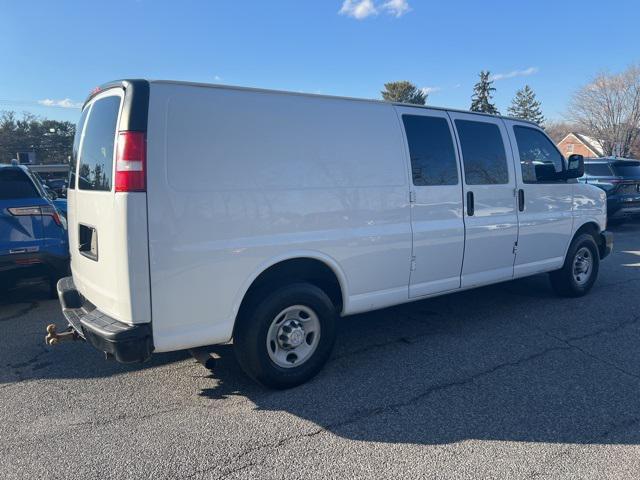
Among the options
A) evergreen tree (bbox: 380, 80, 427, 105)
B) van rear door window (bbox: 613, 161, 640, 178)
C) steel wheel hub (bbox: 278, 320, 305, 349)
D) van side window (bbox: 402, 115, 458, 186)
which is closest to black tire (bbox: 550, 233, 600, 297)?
van side window (bbox: 402, 115, 458, 186)

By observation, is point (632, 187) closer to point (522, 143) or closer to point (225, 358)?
point (522, 143)

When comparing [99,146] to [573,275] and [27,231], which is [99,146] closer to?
[27,231]

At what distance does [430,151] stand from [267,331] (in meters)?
2.30

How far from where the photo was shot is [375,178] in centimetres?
396

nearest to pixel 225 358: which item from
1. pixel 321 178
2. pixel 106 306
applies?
pixel 106 306

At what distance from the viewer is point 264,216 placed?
3.36 meters

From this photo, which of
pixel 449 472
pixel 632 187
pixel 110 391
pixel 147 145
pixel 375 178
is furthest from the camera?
pixel 632 187

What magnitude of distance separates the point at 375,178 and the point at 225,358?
6.82ft

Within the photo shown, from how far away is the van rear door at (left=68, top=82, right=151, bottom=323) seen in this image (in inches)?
114

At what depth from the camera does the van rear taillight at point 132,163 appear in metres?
2.88

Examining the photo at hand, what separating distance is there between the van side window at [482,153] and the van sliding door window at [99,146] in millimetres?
3238

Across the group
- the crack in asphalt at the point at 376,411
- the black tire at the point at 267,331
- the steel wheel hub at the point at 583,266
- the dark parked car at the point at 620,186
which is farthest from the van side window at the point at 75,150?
the dark parked car at the point at 620,186

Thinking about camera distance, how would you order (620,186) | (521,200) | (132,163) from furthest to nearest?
1. (620,186)
2. (521,200)
3. (132,163)

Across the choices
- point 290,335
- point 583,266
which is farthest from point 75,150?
point 583,266
